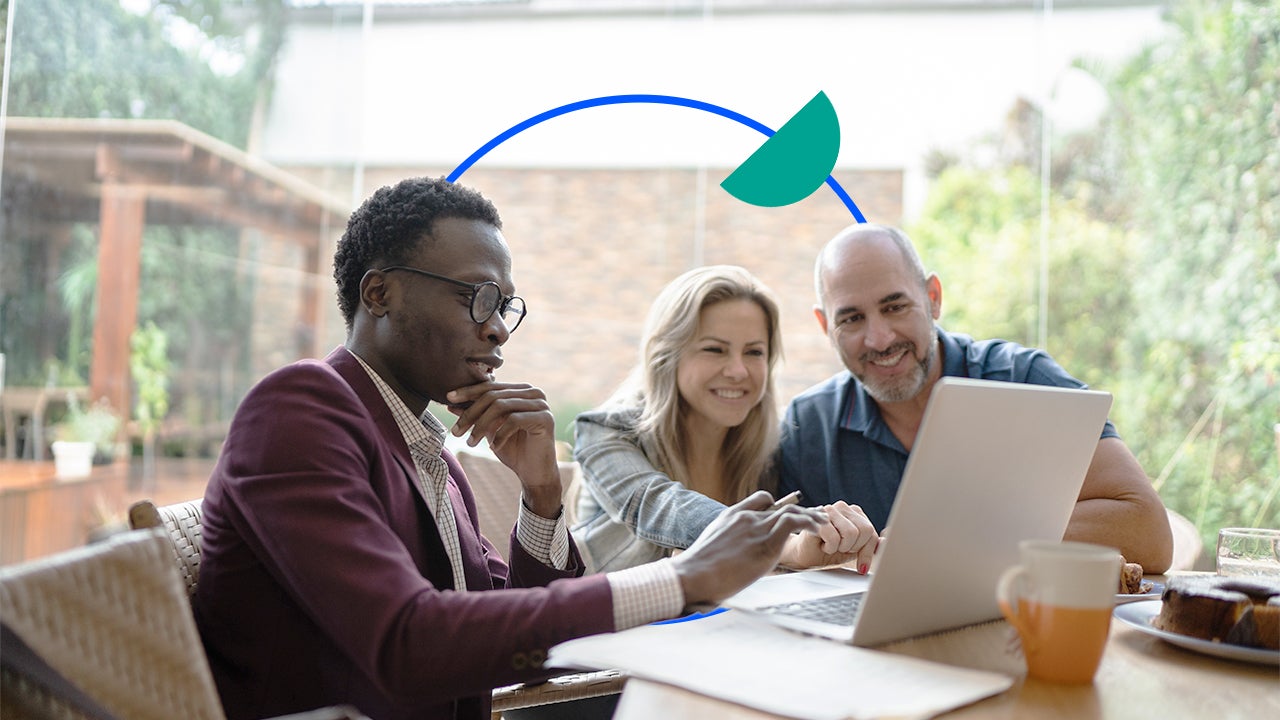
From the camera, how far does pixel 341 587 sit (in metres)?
1.18

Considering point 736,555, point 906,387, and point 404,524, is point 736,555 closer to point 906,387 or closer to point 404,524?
point 404,524

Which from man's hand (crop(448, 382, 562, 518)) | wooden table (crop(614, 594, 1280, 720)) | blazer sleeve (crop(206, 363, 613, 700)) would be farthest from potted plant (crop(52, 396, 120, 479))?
wooden table (crop(614, 594, 1280, 720))

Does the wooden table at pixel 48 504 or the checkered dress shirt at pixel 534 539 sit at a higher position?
the checkered dress shirt at pixel 534 539

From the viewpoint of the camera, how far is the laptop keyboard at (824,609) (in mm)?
1243

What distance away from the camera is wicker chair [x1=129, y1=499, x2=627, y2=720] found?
4.06 feet

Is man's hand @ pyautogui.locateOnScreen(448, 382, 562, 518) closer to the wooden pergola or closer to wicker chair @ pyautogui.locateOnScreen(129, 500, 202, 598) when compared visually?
wicker chair @ pyautogui.locateOnScreen(129, 500, 202, 598)

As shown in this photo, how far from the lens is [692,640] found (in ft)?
3.73

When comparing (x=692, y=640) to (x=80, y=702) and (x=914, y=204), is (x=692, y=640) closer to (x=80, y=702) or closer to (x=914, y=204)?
(x=80, y=702)

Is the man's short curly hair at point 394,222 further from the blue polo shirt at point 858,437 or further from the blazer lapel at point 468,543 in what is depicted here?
the blue polo shirt at point 858,437

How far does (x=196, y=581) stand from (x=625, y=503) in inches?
39.1

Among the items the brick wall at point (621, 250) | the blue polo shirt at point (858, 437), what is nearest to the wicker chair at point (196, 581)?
the blue polo shirt at point (858, 437)

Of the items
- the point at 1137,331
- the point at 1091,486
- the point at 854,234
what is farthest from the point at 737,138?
the point at 1091,486

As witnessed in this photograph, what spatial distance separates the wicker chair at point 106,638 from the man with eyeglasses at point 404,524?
236 mm

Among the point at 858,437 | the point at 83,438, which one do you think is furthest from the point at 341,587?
the point at 83,438
